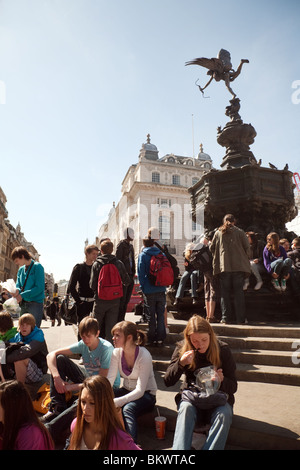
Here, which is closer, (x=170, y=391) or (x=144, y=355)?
(x=144, y=355)

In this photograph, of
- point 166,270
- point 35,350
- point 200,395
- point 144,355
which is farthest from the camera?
point 166,270

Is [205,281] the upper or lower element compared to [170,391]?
upper

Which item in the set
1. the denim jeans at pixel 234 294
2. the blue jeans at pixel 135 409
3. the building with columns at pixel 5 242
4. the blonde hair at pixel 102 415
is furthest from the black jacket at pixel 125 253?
the building with columns at pixel 5 242

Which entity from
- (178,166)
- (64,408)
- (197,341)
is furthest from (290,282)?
(178,166)

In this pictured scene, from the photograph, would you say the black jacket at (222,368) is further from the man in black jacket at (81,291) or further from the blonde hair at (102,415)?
the man in black jacket at (81,291)

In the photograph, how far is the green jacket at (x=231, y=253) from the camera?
5635mm

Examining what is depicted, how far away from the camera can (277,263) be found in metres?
6.16

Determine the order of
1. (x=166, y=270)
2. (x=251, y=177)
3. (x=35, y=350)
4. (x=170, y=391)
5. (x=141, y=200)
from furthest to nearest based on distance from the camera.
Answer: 1. (x=141, y=200)
2. (x=251, y=177)
3. (x=166, y=270)
4. (x=35, y=350)
5. (x=170, y=391)

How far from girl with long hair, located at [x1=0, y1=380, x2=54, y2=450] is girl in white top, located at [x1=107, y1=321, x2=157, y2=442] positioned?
1087mm

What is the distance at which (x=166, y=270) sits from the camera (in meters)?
4.94

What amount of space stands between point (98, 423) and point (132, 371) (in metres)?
1.08

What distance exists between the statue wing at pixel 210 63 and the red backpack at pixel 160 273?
302 inches

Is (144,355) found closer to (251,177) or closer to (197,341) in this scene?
(197,341)

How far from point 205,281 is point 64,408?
150 inches
